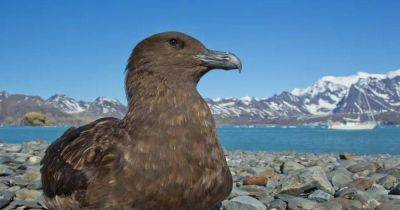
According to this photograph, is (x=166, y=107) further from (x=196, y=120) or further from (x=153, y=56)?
(x=153, y=56)

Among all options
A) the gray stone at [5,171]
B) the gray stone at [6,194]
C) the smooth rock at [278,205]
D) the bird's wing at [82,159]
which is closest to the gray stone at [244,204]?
the smooth rock at [278,205]

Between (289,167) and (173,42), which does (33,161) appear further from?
(173,42)

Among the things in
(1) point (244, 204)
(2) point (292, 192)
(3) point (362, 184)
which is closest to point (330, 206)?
(2) point (292, 192)

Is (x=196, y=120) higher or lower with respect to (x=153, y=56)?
A: lower

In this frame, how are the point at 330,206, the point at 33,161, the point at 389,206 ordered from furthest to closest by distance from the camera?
1. the point at 33,161
2. the point at 330,206
3. the point at 389,206

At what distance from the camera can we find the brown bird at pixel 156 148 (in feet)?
14.0

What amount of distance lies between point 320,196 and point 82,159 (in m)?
4.40

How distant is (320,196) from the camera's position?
25.0 feet

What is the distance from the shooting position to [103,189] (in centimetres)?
433

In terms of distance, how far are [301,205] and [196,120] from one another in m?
3.30

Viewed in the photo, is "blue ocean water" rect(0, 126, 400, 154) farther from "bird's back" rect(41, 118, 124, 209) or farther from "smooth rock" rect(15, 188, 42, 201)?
"bird's back" rect(41, 118, 124, 209)

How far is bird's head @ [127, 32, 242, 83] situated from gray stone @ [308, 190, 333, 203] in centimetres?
359

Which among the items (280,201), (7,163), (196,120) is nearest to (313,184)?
(280,201)

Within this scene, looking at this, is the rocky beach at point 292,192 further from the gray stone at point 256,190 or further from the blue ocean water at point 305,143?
the blue ocean water at point 305,143
